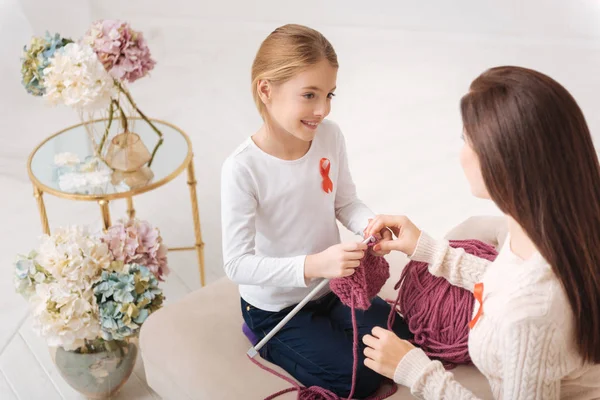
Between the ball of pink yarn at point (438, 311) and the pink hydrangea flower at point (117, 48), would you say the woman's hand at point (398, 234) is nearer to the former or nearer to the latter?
the ball of pink yarn at point (438, 311)

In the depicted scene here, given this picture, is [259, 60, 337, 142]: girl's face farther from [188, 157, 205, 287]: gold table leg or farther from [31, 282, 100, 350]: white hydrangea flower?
[188, 157, 205, 287]: gold table leg

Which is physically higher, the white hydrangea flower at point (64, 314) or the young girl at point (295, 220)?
the young girl at point (295, 220)

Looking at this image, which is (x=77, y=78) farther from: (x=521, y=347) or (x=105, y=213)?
(x=521, y=347)

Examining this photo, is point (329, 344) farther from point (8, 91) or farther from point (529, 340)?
point (8, 91)

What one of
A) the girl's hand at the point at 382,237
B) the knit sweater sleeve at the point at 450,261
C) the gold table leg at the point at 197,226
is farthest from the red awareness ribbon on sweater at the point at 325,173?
the gold table leg at the point at 197,226

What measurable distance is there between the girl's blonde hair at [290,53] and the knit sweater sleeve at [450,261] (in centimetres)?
39

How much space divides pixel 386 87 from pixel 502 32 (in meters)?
0.76

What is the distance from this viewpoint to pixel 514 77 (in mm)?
1101

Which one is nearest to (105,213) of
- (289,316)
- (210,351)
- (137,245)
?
(137,245)

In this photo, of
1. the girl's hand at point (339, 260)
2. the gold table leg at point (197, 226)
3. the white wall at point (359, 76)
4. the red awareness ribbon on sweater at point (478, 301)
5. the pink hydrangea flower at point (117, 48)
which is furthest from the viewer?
the white wall at point (359, 76)

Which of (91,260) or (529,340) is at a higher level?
(529,340)

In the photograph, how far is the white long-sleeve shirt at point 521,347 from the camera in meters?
1.11

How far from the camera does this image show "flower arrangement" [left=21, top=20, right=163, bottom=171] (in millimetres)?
1867

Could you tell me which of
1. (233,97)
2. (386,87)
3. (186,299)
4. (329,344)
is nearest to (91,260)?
(186,299)
